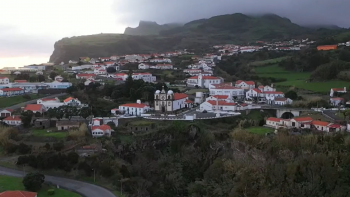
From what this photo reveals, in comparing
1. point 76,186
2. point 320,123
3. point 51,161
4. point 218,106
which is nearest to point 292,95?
point 218,106

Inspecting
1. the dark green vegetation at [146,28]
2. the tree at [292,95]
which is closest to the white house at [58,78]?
the tree at [292,95]

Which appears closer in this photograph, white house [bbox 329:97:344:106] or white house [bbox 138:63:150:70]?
white house [bbox 329:97:344:106]

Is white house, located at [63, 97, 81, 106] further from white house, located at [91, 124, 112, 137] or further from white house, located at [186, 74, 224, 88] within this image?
white house, located at [186, 74, 224, 88]

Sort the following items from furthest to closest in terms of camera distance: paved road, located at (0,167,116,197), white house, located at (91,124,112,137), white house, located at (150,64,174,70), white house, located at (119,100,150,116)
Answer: white house, located at (150,64,174,70), white house, located at (119,100,150,116), white house, located at (91,124,112,137), paved road, located at (0,167,116,197)

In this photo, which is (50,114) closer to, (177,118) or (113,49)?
(177,118)

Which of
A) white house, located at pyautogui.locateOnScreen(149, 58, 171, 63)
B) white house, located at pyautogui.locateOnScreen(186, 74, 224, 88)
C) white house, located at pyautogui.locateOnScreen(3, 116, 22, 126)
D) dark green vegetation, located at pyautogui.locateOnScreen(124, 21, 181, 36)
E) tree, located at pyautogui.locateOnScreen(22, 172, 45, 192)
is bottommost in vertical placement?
tree, located at pyautogui.locateOnScreen(22, 172, 45, 192)

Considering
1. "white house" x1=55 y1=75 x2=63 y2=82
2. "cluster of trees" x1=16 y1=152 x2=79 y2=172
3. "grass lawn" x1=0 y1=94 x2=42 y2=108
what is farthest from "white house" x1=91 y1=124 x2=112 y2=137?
"white house" x1=55 y1=75 x2=63 y2=82

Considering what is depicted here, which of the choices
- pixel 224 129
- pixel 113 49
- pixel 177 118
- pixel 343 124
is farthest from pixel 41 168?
pixel 113 49

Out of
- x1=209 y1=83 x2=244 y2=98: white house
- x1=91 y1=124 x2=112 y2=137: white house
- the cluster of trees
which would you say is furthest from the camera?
x1=209 y1=83 x2=244 y2=98: white house
